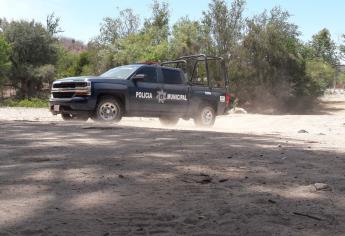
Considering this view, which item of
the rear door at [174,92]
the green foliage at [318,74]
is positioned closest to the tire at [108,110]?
the rear door at [174,92]

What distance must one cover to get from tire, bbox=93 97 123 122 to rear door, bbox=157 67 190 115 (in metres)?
1.33

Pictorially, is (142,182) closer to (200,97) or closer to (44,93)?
(200,97)

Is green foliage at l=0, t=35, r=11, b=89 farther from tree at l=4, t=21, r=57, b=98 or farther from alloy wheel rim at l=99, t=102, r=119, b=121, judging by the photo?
alloy wheel rim at l=99, t=102, r=119, b=121

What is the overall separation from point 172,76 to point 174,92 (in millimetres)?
465

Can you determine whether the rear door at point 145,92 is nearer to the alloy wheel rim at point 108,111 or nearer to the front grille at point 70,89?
the alloy wheel rim at point 108,111

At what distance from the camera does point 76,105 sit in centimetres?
1209

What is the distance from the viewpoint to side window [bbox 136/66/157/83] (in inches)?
521

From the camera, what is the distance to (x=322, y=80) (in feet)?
143

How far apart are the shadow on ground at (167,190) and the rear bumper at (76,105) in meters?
5.20

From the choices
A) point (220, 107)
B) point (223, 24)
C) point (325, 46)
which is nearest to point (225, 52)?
point (223, 24)

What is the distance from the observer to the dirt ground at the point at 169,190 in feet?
10.9

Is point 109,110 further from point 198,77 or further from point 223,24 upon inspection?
point 223,24

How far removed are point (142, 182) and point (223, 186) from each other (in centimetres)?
70

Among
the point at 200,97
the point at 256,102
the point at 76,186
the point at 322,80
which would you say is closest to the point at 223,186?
the point at 76,186
